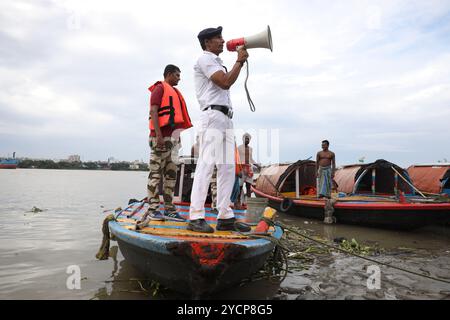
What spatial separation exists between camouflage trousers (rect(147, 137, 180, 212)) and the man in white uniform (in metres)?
1.15

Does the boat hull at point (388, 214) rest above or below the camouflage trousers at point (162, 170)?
below

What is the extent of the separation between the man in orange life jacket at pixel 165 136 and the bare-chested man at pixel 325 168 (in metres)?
6.79

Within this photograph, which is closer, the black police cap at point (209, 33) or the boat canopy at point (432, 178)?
the black police cap at point (209, 33)

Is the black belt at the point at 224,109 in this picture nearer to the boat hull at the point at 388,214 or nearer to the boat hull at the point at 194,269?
the boat hull at the point at 194,269

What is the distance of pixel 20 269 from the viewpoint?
4629 millimetres

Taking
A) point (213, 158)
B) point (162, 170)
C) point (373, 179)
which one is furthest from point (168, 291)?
point (373, 179)

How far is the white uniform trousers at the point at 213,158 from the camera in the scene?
3297mm

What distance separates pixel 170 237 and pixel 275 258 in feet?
6.82

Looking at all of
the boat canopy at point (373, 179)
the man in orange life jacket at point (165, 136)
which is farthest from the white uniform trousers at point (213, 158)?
the boat canopy at point (373, 179)

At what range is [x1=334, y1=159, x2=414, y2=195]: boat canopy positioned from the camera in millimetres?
10781

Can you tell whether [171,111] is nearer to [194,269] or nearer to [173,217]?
[173,217]

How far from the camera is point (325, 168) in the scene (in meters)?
10.2
